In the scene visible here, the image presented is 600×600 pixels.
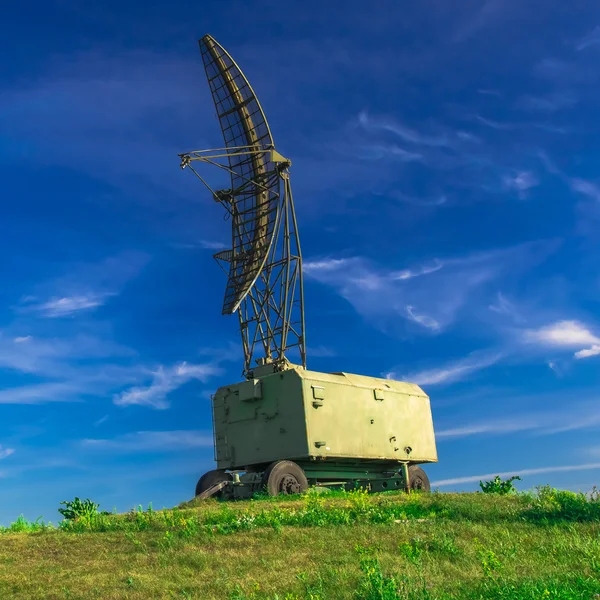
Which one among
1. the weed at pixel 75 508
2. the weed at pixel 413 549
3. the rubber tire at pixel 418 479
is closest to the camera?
the weed at pixel 413 549

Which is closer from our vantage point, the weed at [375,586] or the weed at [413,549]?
the weed at [375,586]

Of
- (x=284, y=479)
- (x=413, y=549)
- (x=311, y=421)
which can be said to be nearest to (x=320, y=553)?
(x=413, y=549)

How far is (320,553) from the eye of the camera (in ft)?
37.1

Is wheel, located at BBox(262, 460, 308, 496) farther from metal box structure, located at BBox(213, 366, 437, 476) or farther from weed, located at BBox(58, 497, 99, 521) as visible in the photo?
weed, located at BBox(58, 497, 99, 521)

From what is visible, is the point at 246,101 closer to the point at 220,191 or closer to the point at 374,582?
the point at 220,191

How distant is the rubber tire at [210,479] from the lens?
23062mm

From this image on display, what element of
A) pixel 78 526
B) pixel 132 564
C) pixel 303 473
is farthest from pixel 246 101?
pixel 132 564

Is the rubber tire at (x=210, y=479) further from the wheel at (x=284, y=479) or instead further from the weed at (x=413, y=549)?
the weed at (x=413, y=549)

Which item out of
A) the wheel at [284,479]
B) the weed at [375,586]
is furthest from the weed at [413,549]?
the wheel at [284,479]

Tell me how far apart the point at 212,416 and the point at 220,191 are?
8.82 meters

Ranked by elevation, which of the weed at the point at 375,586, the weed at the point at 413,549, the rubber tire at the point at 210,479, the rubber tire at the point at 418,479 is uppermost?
the rubber tire at the point at 210,479

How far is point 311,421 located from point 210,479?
4680 millimetres

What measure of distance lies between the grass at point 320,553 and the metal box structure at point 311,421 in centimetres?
494

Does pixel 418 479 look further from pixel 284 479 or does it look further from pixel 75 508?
pixel 75 508
